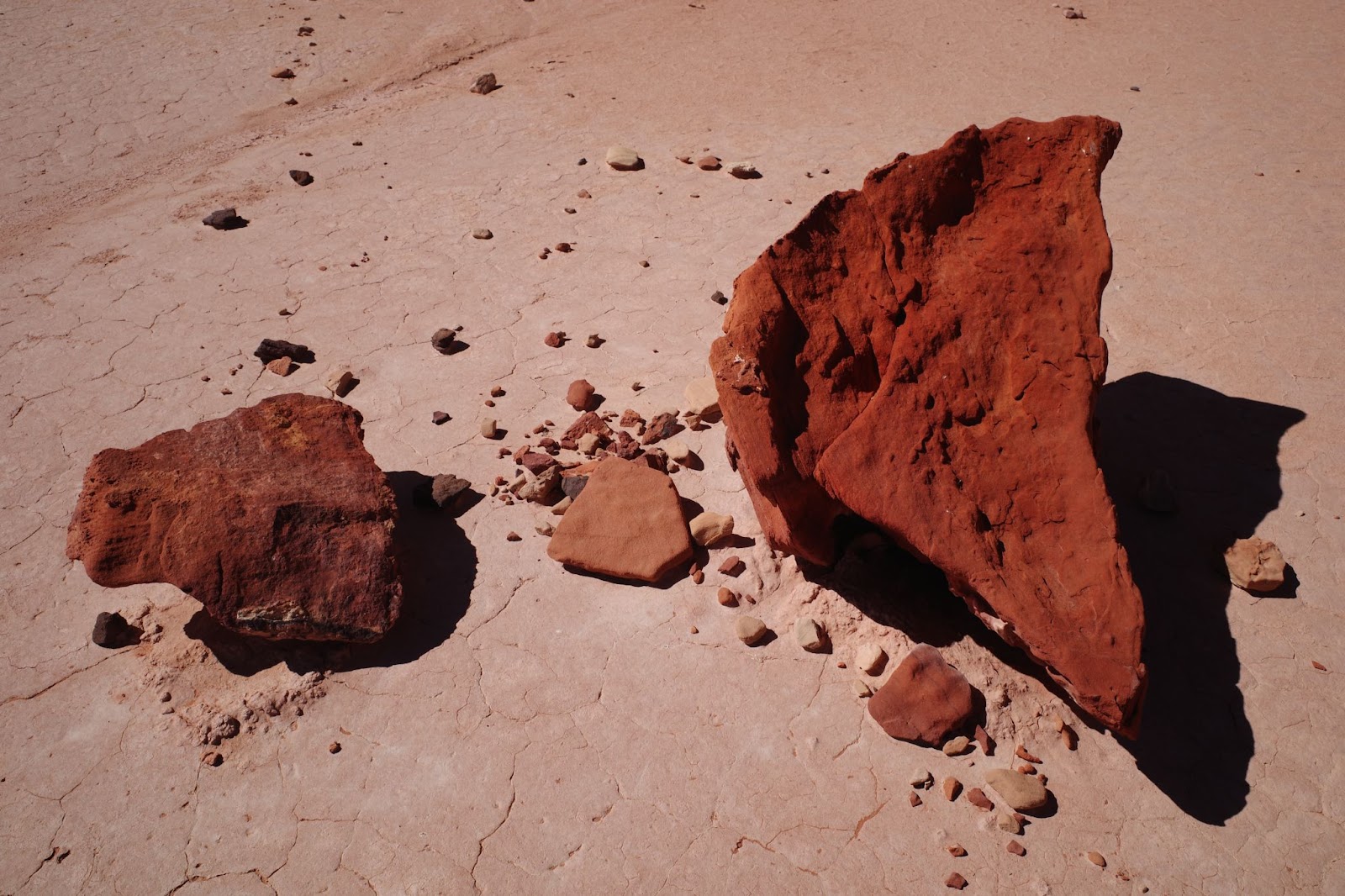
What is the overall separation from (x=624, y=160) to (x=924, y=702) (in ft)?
12.7

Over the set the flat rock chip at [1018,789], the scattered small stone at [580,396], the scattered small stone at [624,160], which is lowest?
the flat rock chip at [1018,789]

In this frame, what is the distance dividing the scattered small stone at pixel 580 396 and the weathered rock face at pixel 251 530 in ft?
2.90

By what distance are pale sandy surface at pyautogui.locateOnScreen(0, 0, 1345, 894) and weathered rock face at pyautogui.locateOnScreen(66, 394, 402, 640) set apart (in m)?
0.22

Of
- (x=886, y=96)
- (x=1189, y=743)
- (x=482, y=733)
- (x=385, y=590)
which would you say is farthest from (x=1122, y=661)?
(x=886, y=96)

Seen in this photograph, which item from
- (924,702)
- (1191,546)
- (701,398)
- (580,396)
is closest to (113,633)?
(580,396)

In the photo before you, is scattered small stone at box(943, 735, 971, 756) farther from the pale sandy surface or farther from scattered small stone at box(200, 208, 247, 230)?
scattered small stone at box(200, 208, 247, 230)

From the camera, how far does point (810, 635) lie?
2.62 meters

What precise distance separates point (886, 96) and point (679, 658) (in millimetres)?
4758

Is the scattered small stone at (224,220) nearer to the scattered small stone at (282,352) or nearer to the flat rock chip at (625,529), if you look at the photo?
the scattered small stone at (282,352)

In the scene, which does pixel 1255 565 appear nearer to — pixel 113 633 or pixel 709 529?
pixel 709 529

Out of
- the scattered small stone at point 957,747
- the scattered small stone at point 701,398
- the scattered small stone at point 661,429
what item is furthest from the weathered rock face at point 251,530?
the scattered small stone at point 957,747

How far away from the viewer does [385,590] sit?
2684 millimetres

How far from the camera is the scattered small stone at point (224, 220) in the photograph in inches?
191

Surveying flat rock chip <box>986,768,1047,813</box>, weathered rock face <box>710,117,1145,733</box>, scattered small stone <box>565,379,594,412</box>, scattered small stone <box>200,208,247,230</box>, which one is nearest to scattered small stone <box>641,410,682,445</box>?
scattered small stone <box>565,379,594,412</box>
